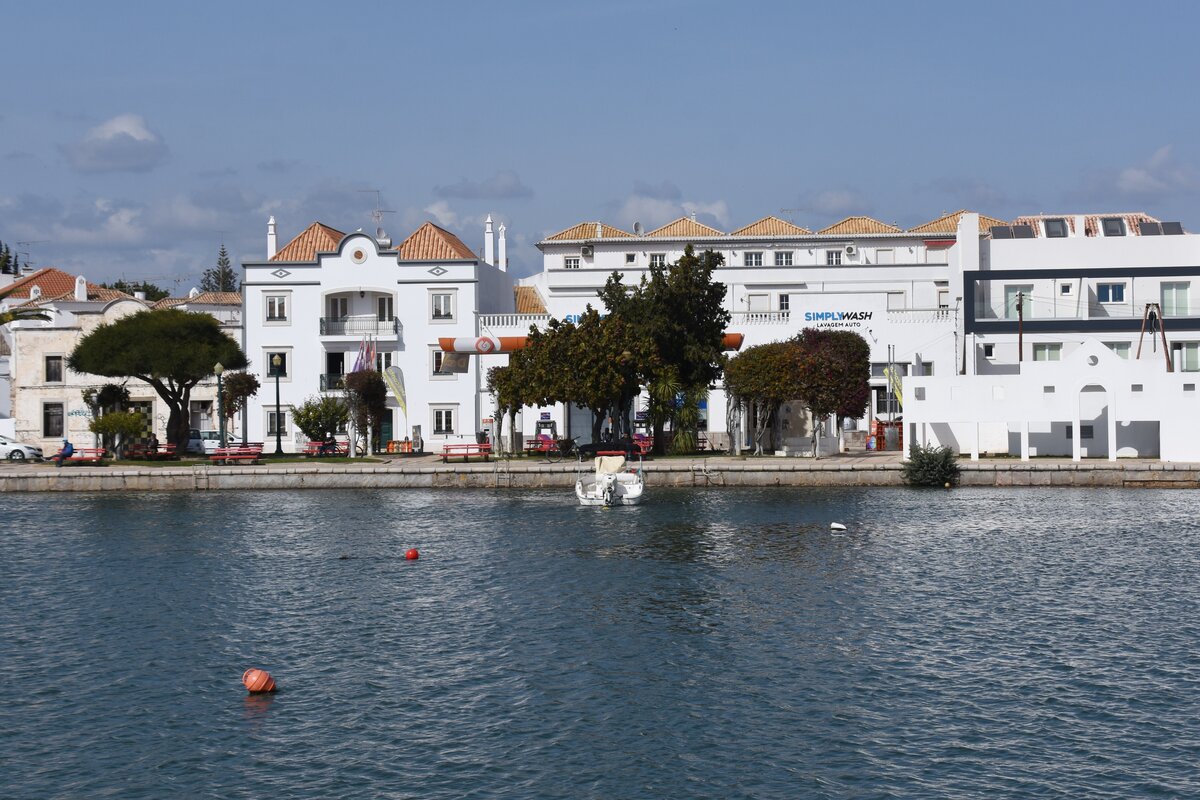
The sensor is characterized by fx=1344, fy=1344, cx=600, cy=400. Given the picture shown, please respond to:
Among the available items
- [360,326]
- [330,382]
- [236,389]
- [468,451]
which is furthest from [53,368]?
[468,451]

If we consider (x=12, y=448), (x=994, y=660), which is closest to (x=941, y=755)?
(x=994, y=660)

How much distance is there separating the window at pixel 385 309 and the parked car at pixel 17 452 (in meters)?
20.1

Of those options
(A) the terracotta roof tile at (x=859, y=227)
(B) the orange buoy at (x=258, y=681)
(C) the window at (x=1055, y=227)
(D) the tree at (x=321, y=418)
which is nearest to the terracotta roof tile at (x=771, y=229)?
(A) the terracotta roof tile at (x=859, y=227)

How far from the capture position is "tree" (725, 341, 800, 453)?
6188 centimetres

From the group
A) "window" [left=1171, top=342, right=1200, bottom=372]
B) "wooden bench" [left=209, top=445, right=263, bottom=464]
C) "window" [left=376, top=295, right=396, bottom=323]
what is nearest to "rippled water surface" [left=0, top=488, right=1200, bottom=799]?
"wooden bench" [left=209, top=445, right=263, bottom=464]

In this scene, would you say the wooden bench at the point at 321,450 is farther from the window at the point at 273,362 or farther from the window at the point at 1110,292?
the window at the point at 1110,292

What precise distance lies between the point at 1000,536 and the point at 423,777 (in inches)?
1067

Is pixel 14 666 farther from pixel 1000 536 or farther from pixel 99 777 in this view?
pixel 1000 536

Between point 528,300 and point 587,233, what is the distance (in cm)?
800

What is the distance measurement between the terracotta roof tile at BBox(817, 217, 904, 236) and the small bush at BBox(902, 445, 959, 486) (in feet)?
154

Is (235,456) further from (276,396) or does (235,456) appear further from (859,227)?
(859,227)

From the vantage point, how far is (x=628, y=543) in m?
41.1

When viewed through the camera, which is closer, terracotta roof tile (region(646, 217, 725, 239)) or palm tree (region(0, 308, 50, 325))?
palm tree (region(0, 308, 50, 325))

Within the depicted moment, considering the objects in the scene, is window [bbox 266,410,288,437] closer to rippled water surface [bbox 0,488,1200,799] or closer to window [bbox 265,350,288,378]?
window [bbox 265,350,288,378]
